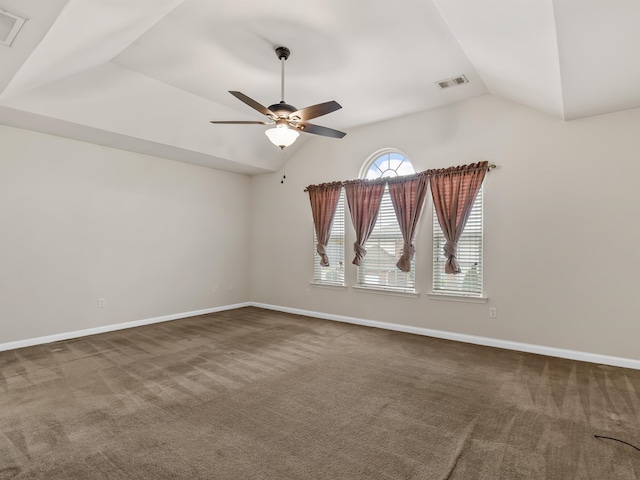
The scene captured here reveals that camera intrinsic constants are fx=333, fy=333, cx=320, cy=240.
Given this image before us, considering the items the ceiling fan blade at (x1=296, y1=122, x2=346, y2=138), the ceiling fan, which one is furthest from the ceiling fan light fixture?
the ceiling fan blade at (x1=296, y1=122, x2=346, y2=138)

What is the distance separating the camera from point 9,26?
2.40m

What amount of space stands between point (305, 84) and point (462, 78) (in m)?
1.91

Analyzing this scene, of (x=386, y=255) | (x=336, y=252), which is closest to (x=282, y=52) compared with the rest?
(x=386, y=255)

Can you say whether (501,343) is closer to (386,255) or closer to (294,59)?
(386,255)

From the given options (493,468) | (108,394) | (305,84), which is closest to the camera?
(493,468)

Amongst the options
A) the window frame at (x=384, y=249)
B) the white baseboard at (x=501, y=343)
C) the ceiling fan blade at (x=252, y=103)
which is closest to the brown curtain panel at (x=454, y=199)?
the window frame at (x=384, y=249)

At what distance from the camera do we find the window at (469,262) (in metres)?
4.44

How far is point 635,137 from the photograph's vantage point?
3539 millimetres

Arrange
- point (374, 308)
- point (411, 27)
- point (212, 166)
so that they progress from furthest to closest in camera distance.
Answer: point (212, 166)
point (374, 308)
point (411, 27)

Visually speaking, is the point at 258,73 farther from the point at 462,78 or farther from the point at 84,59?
the point at 462,78

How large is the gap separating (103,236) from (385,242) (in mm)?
4332

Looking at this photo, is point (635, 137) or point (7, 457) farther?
point (635, 137)

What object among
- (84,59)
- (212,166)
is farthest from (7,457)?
(212,166)

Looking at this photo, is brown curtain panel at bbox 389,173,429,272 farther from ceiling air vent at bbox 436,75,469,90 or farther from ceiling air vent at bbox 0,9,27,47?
ceiling air vent at bbox 0,9,27,47
